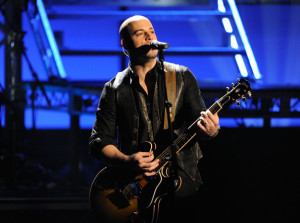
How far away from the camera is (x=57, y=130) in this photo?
7.74m

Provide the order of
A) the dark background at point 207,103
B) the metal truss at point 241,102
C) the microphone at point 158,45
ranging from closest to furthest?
the microphone at point 158,45 < the dark background at point 207,103 < the metal truss at point 241,102

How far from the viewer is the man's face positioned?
2.74m

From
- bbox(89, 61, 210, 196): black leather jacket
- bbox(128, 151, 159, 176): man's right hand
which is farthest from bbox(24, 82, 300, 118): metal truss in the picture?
bbox(128, 151, 159, 176): man's right hand

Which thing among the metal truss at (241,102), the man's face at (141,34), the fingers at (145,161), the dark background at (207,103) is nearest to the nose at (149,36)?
the man's face at (141,34)

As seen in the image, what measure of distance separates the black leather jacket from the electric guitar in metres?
0.10

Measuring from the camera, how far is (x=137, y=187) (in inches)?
111

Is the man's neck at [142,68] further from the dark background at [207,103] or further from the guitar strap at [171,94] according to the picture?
the dark background at [207,103]

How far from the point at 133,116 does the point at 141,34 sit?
508mm

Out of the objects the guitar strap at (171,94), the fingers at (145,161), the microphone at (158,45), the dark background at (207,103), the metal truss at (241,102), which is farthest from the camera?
the metal truss at (241,102)

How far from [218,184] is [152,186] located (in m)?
2.29

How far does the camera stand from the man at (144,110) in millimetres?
2750

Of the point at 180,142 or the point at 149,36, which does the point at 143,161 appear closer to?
the point at 180,142

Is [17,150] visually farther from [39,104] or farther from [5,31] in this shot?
[5,31]

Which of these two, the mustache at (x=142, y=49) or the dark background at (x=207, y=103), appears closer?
the mustache at (x=142, y=49)
